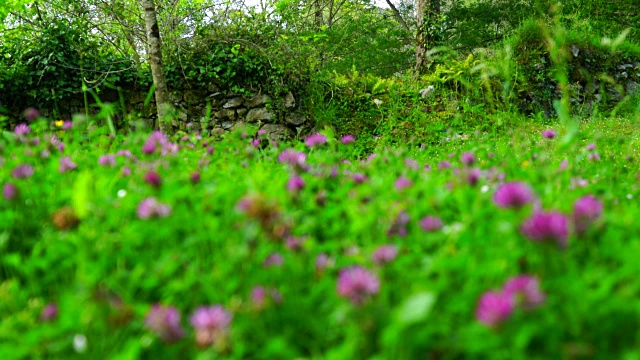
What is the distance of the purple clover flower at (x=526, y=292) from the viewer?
85cm

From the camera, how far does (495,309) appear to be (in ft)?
2.68

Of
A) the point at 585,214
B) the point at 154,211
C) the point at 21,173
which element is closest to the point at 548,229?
the point at 585,214

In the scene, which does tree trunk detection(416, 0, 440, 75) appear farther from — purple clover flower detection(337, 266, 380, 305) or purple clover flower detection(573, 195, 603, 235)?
purple clover flower detection(337, 266, 380, 305)

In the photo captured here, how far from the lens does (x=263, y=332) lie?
1069 millimetres

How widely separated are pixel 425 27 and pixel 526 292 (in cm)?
1009

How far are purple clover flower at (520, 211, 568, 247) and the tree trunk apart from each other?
30.9 ft

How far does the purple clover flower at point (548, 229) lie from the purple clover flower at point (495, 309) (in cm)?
16

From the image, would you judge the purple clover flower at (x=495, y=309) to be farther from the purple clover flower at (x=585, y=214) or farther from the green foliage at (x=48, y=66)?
the green foliage at (x=48, y=66)

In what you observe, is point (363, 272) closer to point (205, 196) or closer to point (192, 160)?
point (205, 196)

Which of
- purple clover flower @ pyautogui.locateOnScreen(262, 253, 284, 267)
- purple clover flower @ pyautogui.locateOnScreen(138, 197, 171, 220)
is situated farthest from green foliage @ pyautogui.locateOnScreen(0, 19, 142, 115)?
purple clover flower @ pyautogui.locateOnScreen(262, 253, 284, 267)

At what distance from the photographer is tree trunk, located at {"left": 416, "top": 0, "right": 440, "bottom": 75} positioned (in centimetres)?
998

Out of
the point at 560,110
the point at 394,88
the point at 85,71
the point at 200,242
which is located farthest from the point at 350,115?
the point at 200,242

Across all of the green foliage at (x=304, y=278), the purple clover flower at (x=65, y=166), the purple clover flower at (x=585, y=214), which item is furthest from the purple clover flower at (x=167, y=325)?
the purple clover flower at (x=65, y=166)

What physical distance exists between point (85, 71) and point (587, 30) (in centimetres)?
1153
